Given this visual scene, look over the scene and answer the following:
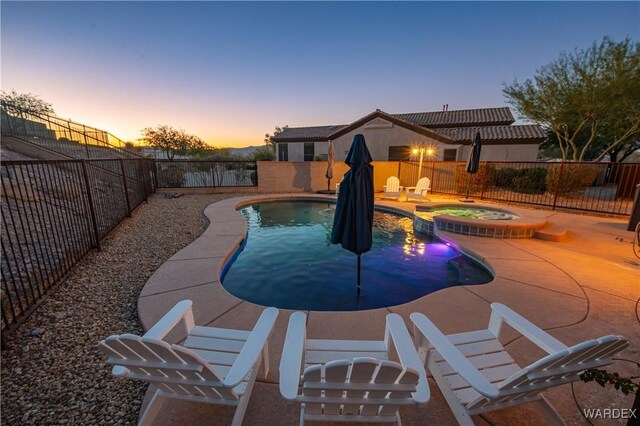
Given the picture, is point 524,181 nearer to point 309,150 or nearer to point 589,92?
point 589,92

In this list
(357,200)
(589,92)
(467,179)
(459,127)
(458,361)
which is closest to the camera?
(458,361)

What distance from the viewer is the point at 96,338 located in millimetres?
2615

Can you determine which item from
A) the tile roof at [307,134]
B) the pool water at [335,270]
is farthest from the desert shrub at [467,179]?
the tile roof at [307,134]

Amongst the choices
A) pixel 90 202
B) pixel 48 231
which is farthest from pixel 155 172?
pixel 90 202

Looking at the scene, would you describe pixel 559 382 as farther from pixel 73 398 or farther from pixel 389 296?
pixel 73 398

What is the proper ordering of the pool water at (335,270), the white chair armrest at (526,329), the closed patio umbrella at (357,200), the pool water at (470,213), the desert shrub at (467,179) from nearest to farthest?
the white chair armrest at (526,329) → the closed patio umbrella at (357,200) → the pool water at (335,270) → the pool water at (470,213) → the desert shrub at (467,179)

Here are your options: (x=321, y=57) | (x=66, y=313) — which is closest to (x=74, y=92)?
(x=321, y=57)

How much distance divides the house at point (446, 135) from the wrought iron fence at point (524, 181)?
63.0 inches

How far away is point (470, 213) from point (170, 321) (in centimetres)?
900

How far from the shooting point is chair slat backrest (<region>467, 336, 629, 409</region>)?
133 centimetres

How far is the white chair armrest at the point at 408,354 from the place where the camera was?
4.71 ft

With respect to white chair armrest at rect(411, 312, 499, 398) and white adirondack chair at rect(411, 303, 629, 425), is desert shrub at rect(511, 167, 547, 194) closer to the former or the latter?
white adirondack chair at rect(411, 303, 629, 425)

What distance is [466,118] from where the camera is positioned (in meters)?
19.7

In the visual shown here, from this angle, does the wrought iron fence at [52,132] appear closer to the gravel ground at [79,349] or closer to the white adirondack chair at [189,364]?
the gravel ground at [79,349]
